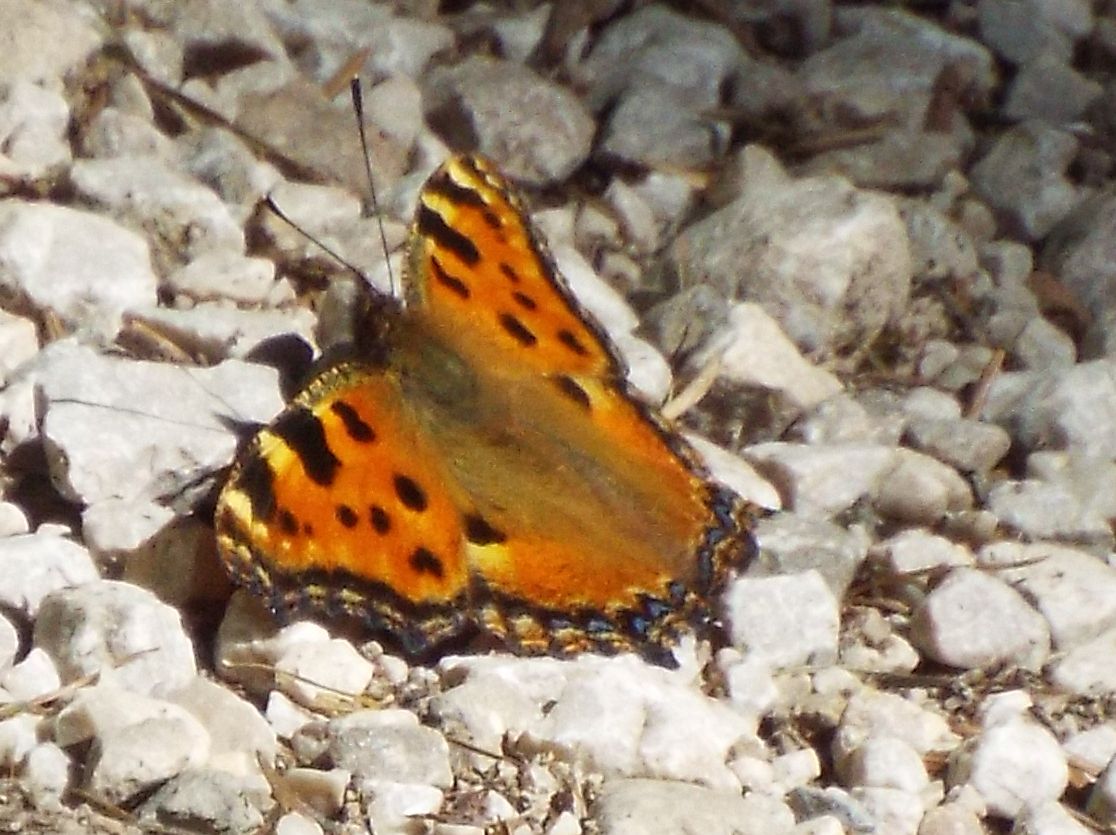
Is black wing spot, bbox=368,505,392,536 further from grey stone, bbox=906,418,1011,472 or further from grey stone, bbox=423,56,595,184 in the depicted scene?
grey stone, bbox=423,56,595,184

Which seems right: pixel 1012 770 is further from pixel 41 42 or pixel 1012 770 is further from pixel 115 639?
pixel 41 42

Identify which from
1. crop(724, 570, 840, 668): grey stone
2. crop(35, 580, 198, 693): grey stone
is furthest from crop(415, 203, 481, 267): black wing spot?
crop(35, 580, 198, 693): grey stone

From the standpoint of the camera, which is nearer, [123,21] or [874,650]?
[874,650]

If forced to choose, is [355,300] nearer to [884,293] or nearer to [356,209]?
[356,209]

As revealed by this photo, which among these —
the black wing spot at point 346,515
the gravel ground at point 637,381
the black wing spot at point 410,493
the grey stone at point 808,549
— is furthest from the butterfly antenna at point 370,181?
the grey stone at point 808,549

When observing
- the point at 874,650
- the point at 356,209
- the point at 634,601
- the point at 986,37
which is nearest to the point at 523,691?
the point at 634,601
